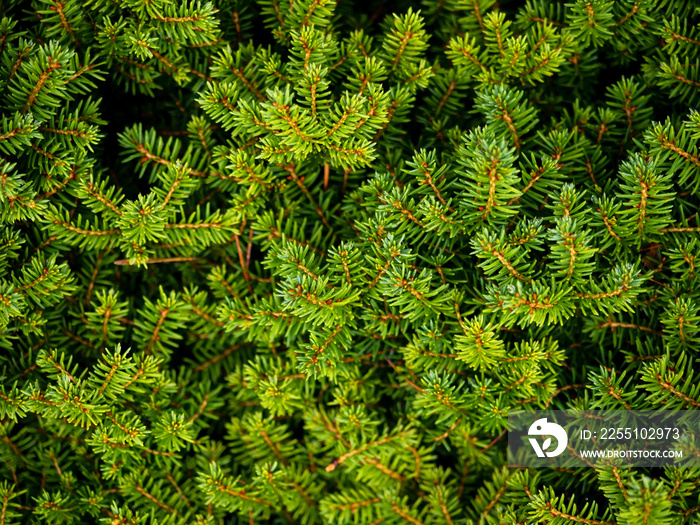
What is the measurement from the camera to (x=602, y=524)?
2.80ft

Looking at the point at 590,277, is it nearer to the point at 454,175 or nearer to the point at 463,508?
the point at 454,175

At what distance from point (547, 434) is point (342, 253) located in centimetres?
51

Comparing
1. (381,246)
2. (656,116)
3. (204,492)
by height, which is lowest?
(204,492)

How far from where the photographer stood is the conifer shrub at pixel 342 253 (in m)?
0.84

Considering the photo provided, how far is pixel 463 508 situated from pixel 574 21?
39.1 inches

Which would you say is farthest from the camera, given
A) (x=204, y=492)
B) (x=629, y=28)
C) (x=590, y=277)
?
(x=204, y=492)

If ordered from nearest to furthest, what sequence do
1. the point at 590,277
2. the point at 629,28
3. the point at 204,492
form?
the point at 590,277 < the point at 629,28 < the point at 204,492

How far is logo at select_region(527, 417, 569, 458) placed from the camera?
0.93 m

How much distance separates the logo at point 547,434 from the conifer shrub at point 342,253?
5cm

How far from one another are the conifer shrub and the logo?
0.17 ft

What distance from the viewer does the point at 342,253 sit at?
0.84 m

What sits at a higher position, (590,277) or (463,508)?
(590,277)

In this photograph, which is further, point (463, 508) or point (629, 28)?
point (463, 508)

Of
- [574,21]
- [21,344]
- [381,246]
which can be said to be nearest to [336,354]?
[381,246]
